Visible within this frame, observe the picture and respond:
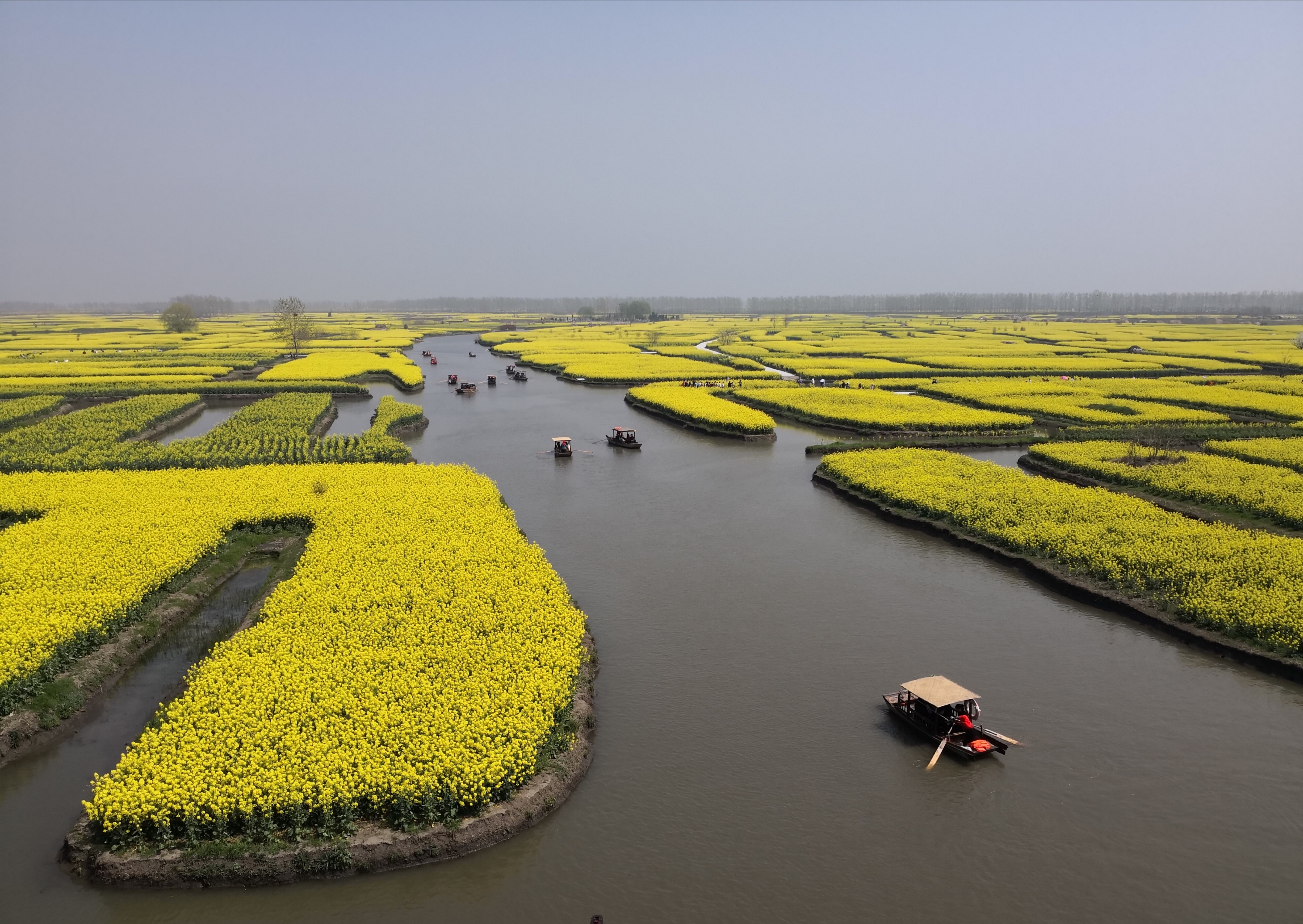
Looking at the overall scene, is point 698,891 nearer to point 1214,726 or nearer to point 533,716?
point 533,716

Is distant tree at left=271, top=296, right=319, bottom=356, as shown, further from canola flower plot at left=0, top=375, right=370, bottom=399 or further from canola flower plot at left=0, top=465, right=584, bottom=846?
canola flower plot at left=0, top=465, right=584, bottom=846

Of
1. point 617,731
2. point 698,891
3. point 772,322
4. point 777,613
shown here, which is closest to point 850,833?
point 698,891

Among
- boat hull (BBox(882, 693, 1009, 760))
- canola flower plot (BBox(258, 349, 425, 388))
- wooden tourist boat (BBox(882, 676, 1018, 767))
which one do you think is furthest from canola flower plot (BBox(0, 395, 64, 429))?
boat hull (BBox(882, 693, 1009, 760))

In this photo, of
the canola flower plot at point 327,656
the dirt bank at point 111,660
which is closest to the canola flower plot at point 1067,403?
the canola flower plot at point 327,656

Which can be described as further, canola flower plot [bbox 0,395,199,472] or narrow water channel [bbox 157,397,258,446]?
narrow water channel [bbox 157,397,258,446]

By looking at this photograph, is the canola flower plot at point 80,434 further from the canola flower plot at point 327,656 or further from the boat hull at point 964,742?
the boat hull at point 964,742

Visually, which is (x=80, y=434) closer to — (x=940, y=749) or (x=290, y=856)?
(x=290, y=856)
